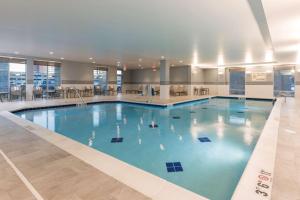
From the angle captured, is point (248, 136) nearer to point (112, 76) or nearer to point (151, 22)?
point (151, 22)

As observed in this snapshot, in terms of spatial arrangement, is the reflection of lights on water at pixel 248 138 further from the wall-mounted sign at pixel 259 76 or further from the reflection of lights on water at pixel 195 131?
the wall-mounted sign at pixel 259 76

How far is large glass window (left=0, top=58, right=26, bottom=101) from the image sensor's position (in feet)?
32.5

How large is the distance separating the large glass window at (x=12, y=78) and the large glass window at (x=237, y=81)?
49.4 ft

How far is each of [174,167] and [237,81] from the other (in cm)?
1468

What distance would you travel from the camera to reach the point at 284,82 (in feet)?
43.2

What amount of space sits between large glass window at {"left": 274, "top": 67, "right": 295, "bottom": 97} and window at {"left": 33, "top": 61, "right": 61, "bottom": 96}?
1542 cm

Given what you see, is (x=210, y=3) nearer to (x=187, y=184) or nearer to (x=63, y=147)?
(x=187, y=184)

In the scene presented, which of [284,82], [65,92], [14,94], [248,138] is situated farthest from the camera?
[284,82]

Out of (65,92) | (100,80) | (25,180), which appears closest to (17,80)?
(65,92)

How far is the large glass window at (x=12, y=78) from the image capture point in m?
9.91

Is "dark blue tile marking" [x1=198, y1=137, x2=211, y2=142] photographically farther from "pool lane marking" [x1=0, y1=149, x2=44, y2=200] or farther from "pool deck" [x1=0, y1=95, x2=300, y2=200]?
"pool lane marking" [x1=0, y1=149, x2=44, y2=200]

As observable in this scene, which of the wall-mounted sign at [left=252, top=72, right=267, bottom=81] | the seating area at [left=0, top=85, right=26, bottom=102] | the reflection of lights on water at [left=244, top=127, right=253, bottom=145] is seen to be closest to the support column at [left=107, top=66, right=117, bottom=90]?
the seating area at [left=0, top=85, right=26, bottom=102]

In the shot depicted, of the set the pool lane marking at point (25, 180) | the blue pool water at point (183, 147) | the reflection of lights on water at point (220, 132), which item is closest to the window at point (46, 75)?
the blue pool water at point (183, 147)

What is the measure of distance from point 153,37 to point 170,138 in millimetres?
3576
